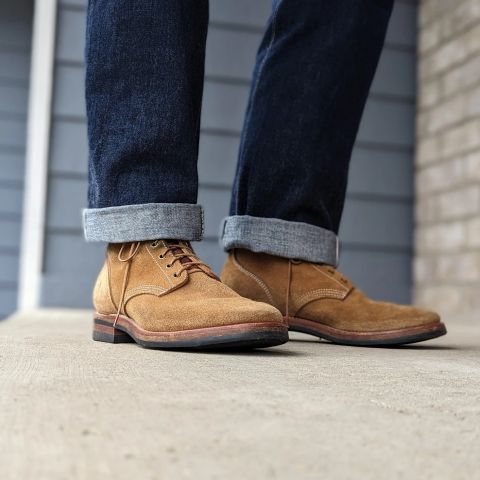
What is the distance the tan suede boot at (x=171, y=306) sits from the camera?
2.88ft

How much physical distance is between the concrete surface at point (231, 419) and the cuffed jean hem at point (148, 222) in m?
0.22

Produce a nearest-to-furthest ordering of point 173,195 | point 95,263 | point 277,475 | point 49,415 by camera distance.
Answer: point 277,475
point 49,415
point 173,195
point 95,263

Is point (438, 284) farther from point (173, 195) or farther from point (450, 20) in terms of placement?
point (173, 195)

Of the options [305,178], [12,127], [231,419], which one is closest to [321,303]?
[305,178]

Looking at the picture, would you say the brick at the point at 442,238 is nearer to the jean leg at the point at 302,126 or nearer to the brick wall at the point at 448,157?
the brick wall at the point at 448,157

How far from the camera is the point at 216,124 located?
286cm

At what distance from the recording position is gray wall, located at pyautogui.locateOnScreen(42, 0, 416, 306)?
2.75m

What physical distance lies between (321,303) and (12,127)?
385cm

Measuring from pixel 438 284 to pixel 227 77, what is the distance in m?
1.11

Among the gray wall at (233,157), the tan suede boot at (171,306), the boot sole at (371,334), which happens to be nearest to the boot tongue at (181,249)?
the tan suede boot at (171,306)

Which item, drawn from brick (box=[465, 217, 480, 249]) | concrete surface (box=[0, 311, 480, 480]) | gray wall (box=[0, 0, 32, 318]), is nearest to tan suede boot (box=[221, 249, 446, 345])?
concrete surface (box=[0, 311, 480, 480])

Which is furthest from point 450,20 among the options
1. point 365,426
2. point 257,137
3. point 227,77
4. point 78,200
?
point 365,426

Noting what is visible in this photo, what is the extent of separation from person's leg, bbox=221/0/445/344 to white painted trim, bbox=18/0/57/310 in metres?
1.68

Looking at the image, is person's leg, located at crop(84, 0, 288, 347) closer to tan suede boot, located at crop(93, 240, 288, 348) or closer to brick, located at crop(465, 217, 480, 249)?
tan suede boot, located at crop(93, 240, 288, 348)
